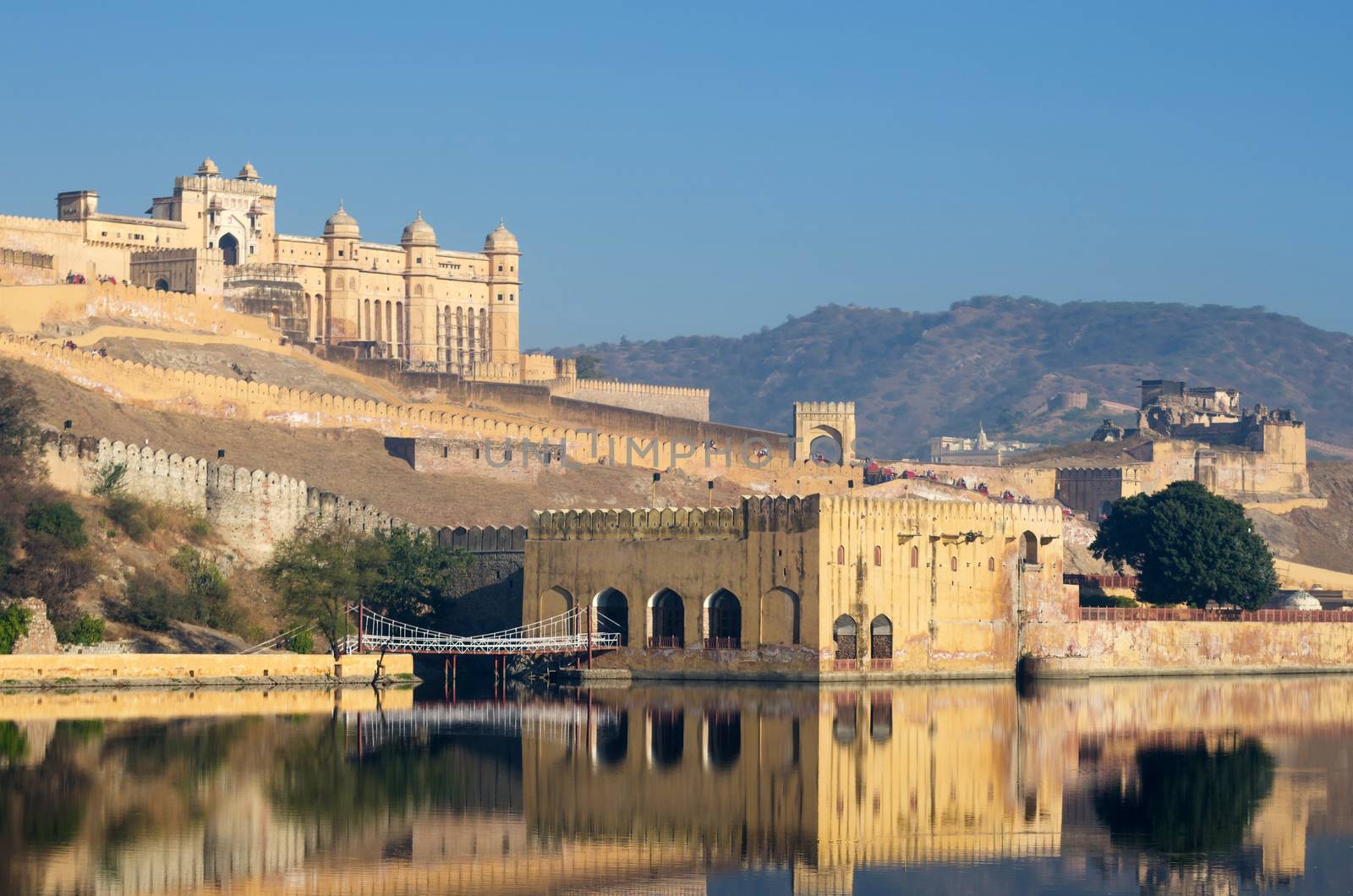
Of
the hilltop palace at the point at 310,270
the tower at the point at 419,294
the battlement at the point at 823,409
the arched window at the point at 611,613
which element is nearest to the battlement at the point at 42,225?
the hilltop palace at the point at 310,270

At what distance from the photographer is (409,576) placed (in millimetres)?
46812

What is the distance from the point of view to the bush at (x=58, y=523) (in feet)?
142

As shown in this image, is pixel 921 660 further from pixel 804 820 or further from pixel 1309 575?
pixel 1309 575

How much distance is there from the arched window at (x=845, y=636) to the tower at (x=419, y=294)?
130ft

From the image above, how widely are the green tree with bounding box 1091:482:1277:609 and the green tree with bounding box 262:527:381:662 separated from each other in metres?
17.3

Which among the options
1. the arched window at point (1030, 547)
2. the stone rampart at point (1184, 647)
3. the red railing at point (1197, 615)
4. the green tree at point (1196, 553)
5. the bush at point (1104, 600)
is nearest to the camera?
the stone rampart at point (1184, 647)

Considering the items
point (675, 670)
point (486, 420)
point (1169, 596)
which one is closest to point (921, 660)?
point (675, 670)

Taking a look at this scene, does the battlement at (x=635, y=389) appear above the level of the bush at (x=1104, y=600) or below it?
above

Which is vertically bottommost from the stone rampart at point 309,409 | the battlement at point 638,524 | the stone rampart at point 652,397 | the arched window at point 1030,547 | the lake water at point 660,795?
the lake water at point 660,795

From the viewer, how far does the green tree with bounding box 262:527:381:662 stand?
4444 cm

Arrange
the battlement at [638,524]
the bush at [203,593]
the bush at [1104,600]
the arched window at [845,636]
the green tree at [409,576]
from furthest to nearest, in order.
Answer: the bush at [1104,600]
the green tree at [409,576]
the bush at [203,593]
the battlement at [638,524]
the arched window at [845,636]

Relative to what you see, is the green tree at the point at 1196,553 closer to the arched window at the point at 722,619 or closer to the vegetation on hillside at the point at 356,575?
the arched window at the point at 722,619

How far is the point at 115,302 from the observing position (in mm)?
67875

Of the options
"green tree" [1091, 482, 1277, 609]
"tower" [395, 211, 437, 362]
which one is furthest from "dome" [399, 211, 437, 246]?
"green tree" [1091, 482, 1277, 609]
